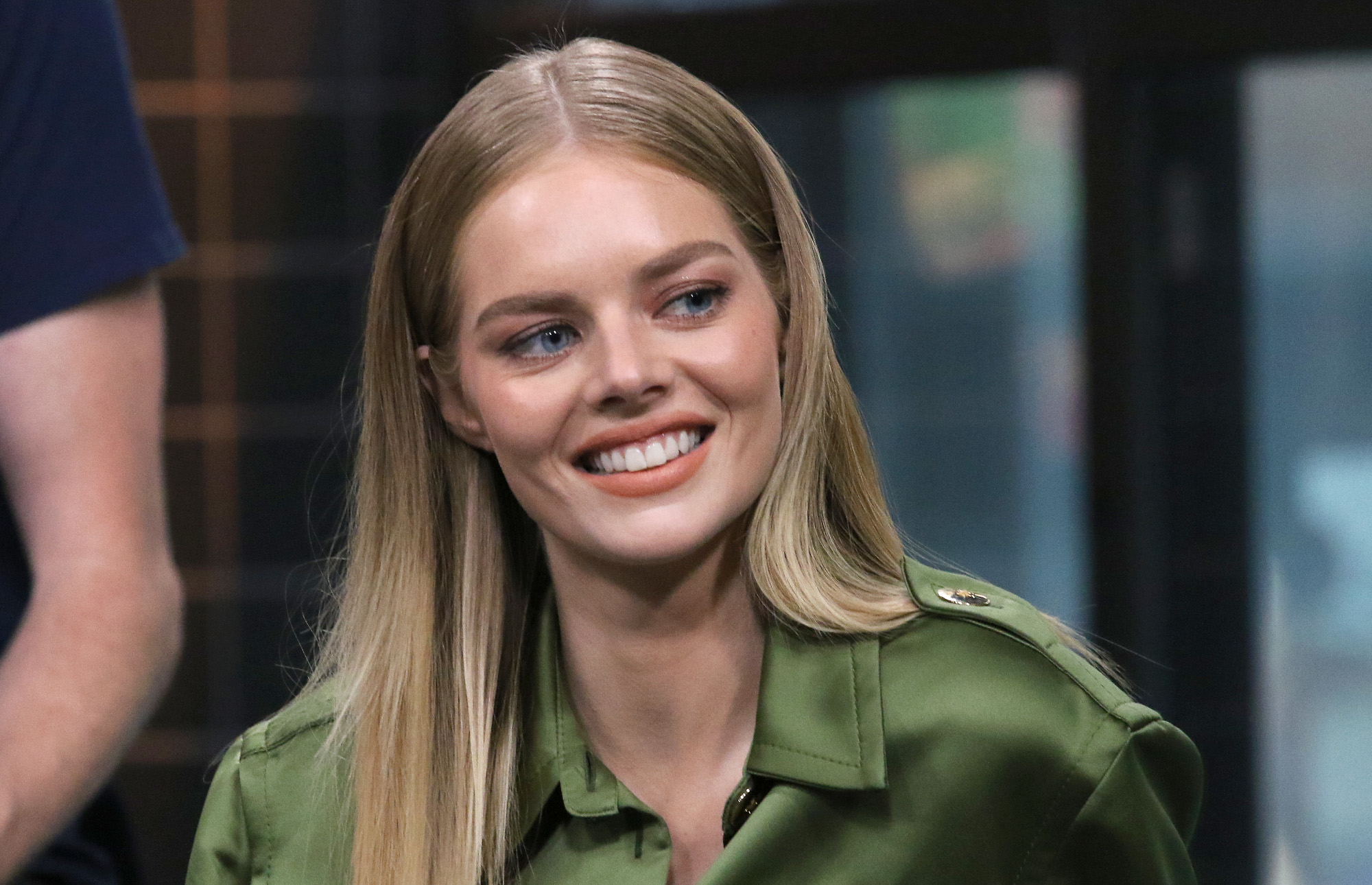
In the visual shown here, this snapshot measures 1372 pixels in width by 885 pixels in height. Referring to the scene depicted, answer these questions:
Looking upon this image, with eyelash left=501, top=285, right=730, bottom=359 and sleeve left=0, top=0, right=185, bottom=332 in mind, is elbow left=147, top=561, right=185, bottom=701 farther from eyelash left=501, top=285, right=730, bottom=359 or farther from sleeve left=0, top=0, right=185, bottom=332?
eyelash left=501, top=285, right=730, bottom=359

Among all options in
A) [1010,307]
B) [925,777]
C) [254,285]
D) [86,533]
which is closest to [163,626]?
[86,533]

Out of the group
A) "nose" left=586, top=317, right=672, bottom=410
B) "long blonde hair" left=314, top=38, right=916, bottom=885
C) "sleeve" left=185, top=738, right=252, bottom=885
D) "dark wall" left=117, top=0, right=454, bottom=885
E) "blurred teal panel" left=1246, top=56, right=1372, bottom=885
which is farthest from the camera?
"dark wall" left=117, top=0, right=454, bottom=885

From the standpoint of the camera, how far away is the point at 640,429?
1266 millimetres

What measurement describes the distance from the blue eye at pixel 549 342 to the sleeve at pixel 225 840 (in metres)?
0.50

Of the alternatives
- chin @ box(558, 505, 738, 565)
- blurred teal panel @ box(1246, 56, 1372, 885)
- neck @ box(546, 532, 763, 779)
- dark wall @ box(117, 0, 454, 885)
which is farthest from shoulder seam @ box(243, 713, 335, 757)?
blurred teal panel @ box(1246, 56, 1372, 885)

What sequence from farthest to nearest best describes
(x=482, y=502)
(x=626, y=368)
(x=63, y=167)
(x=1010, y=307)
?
(x=1010, y=307) < (x=482, y=502) < (x=63, y=167) < (x=626, y=368)

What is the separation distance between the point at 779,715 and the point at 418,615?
0.33m

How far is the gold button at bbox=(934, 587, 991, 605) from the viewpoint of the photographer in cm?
139

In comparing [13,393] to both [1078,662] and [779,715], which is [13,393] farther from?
[1078,662]

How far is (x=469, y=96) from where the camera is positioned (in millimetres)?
1375

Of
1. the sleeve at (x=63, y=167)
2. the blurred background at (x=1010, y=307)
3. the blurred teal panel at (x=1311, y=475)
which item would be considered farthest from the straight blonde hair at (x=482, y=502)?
the blurred teal panel at (x=1311, y=475)

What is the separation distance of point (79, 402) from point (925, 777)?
722mm

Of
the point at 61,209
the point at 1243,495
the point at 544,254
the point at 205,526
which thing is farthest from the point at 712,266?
the point at 205,526

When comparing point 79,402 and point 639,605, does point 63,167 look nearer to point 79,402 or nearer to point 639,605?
point 79,402
